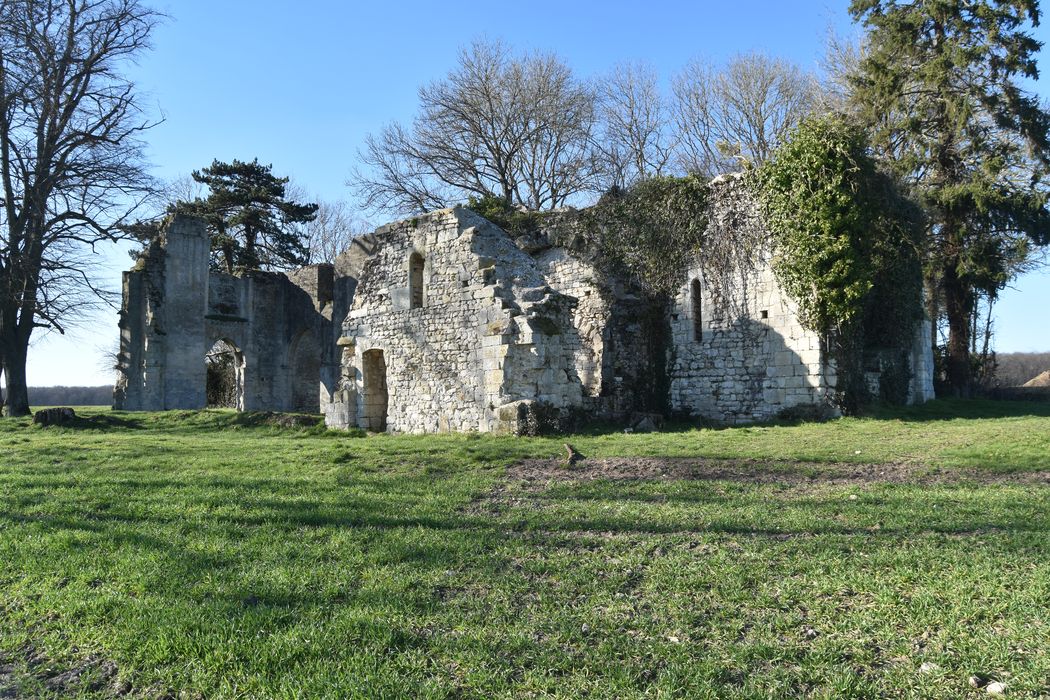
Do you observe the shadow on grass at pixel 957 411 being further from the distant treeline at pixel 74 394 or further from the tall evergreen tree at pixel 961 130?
the distant treeline at pixel 74 394

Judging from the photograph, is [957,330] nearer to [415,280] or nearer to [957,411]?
[957,411]

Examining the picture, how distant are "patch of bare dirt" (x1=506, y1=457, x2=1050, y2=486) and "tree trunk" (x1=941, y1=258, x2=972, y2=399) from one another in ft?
46.9

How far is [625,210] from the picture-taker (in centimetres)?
1806

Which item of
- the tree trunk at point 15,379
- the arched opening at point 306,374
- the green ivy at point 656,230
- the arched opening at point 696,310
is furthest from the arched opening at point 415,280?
the arched opening at point 306,374

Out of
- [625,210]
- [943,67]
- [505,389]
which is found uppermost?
[943,67]

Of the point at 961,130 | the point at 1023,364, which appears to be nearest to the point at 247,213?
the point at 961,130

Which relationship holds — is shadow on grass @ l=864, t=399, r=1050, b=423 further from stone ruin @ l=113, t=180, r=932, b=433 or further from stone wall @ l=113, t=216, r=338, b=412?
stone wall @ l=113, t=216, r=338, b=412

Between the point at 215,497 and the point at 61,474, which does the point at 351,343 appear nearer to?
the point at 61,474

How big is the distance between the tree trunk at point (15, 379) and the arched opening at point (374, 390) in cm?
1141

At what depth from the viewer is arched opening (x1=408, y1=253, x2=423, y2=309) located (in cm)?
1630

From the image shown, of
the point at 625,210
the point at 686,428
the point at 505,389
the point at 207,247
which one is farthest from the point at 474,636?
the point at 207,247

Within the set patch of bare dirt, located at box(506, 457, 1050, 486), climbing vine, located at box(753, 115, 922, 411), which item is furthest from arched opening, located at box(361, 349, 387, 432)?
climbing vine, located at box(753, 115, 922, 411)

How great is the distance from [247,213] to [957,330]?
97.0 feet

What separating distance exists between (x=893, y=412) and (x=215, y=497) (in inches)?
525
